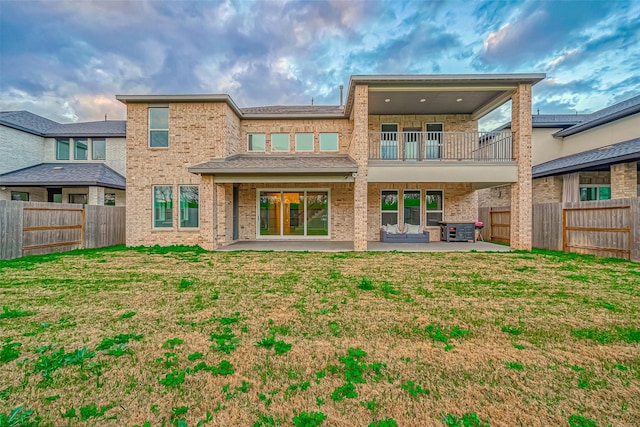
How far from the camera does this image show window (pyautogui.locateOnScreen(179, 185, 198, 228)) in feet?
39.5

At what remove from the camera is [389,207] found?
1412 cm

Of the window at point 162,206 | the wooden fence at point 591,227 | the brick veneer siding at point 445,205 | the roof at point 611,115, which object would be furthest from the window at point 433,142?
the window at point 162,206

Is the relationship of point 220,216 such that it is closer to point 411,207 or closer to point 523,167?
point 411,207

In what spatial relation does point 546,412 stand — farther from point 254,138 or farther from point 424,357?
point 254,138

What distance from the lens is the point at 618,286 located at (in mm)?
5586

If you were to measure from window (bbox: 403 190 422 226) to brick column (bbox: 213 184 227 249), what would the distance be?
8.47 m

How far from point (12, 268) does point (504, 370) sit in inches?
421

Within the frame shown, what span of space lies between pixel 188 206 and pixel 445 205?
11.9m

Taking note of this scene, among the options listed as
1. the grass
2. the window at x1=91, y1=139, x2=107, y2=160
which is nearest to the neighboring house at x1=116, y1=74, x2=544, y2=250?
the grass

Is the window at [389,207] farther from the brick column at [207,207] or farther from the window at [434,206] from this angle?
the brick column at [207,207]

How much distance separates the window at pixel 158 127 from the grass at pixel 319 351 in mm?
7479

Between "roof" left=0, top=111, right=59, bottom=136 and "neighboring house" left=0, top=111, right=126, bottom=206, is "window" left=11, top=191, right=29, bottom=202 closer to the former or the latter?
"neighboring house" left=0, top=111, right=126, bottom=206

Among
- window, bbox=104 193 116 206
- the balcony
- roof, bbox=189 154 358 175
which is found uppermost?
the balcony

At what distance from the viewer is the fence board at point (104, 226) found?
11.5 m
